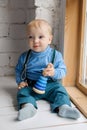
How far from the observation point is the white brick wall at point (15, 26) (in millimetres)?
1288

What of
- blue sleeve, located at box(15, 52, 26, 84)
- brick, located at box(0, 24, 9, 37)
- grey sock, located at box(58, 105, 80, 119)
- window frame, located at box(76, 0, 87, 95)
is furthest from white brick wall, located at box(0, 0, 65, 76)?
grey sock, located at box(58, 105, 80, 119)

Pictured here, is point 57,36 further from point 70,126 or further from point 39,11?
point 70,126

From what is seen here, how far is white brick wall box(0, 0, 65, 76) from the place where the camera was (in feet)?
4.23

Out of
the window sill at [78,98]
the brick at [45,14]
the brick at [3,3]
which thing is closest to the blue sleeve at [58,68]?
the window sill at [78,98]

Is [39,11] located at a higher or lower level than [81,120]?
higher

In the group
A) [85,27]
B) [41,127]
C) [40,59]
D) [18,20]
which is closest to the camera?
[41,127]

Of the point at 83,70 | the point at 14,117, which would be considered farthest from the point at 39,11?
the point at 14,117

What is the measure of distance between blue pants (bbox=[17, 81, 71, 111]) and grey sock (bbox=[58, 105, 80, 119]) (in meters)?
0.04

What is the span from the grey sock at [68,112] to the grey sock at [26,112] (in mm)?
110

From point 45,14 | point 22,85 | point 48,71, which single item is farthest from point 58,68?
point 45,14

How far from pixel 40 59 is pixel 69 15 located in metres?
0.29

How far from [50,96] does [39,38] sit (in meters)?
0.27

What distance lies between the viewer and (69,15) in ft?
3.99

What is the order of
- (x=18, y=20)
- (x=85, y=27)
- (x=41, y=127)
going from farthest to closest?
(x=18, y=20) < (x=85, y=27) < (x=41, y=127)
